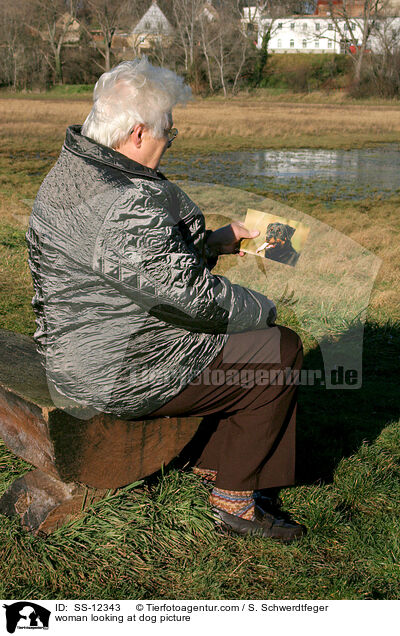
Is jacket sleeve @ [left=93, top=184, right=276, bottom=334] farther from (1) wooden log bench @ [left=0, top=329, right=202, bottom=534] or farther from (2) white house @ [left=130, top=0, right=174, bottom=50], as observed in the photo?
(2) white house @ [left=130, top=0, right=174, bottom=50]

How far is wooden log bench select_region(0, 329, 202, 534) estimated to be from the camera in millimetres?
2562

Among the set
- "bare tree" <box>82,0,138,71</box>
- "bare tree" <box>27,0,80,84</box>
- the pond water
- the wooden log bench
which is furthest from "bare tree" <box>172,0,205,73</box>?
the wooden log bench

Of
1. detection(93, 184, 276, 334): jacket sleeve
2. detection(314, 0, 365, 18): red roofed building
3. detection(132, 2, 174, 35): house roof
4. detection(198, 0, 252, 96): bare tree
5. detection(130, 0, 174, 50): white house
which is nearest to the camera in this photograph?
detection(93, 184, 276, 334): jacket sleeve

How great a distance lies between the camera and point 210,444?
10.3 ft

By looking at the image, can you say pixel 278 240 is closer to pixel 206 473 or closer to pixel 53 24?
pixel 206 473

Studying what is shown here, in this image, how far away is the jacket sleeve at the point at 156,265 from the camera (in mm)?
2273

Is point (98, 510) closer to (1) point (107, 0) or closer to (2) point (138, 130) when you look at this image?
(2) point (138, 130)

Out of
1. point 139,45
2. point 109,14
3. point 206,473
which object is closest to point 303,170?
point 206,473

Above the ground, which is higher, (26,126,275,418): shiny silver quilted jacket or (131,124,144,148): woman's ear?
(131,124,144,148): woman's ear

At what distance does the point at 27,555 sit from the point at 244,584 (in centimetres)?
84

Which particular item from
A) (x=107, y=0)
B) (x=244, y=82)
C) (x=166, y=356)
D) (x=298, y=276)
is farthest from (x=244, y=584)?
(x=244, y=82)

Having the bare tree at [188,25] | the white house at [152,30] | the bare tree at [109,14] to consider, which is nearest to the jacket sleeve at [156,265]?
the bare tree at [109,14]
